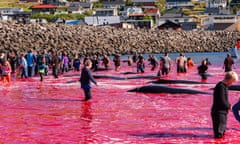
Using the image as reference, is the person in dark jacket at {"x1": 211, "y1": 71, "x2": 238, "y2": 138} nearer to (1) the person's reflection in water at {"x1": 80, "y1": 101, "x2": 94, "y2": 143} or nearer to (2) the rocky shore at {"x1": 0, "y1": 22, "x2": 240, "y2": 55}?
(1) the person's reflection in water at {"x1": 80, "y1": 101, "x2": 94, "y2": 143}

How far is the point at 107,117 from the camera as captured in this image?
17.4m

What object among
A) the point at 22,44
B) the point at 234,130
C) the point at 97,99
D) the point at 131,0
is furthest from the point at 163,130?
Result: the point at 131,0

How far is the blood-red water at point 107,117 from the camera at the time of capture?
14.3m

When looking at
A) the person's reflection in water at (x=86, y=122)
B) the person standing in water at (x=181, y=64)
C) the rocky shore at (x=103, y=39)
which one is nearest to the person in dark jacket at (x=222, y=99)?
the person's reflection in water at (x=86, y=122)

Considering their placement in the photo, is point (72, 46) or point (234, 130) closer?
point (234, 130)

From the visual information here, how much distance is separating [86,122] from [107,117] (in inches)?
39.6

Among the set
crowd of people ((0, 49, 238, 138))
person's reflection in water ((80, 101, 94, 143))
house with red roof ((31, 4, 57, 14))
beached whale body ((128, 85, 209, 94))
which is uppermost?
house with red roof ((31, 4, 57, 14))

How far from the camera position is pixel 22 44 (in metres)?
59.4

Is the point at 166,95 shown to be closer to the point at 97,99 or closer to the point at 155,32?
the point at 97,99

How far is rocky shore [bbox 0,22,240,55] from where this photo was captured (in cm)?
6147

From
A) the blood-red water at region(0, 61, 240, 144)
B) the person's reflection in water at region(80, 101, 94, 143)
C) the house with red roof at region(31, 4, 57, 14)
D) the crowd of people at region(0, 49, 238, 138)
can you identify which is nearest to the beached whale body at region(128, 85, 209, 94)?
the blood-red water at region(0, 61, 240, 144)

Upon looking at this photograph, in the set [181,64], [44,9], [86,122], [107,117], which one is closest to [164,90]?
[107,117]

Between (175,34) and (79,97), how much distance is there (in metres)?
72.7

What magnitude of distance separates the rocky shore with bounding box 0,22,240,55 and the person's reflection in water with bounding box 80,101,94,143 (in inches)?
1459
